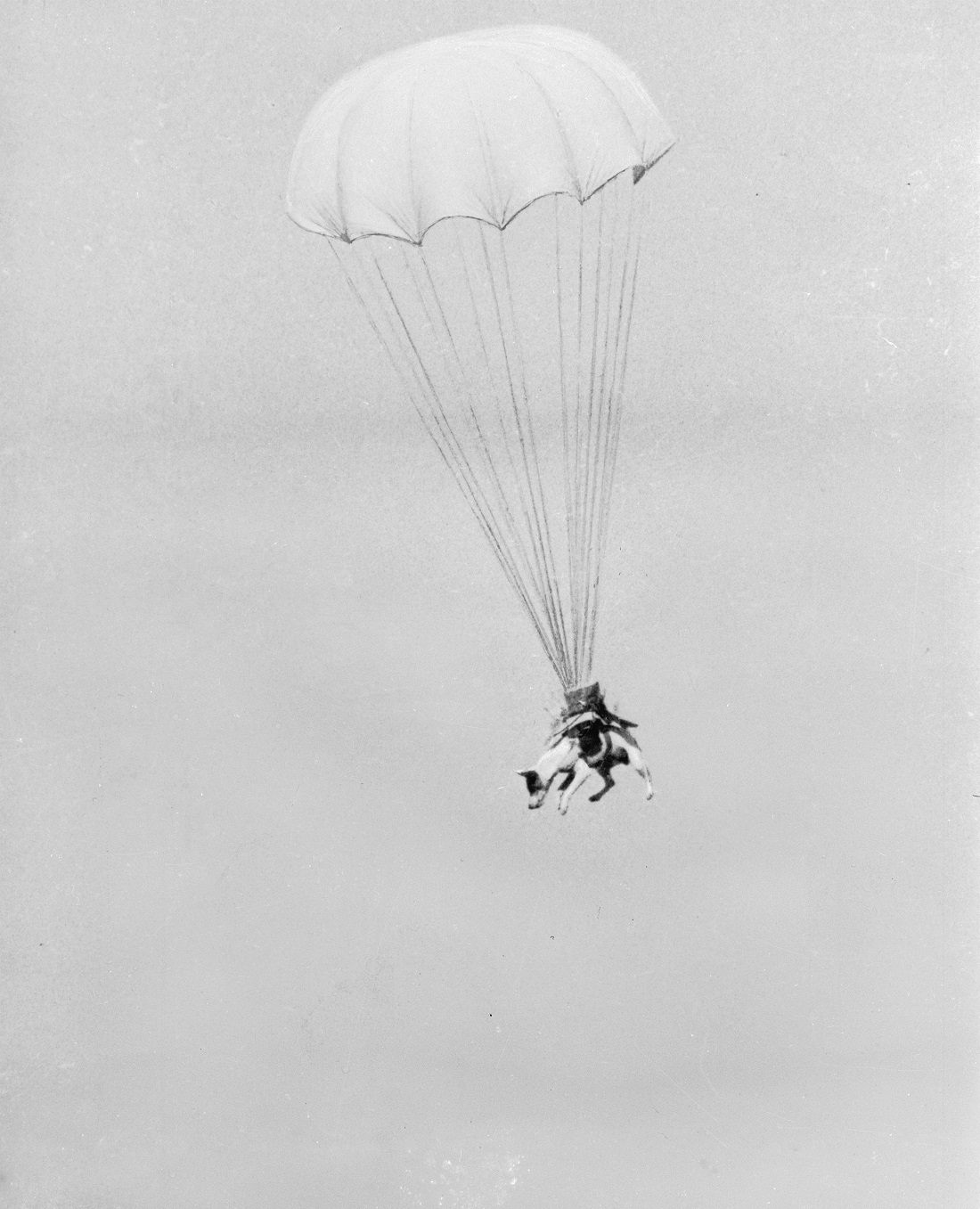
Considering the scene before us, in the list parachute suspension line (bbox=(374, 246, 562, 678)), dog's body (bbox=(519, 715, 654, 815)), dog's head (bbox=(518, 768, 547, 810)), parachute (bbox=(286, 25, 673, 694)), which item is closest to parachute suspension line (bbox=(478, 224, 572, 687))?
parachute (bbox=(286, 25, 673, 694))

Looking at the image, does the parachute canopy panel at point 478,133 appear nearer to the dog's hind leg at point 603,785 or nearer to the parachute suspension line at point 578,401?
the parachute suspension line at point 578,401

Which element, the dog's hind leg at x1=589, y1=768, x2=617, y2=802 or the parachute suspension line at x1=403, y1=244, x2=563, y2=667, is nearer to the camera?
the dog's hind leg at x1=589, y1=768, x2=617, y2=802

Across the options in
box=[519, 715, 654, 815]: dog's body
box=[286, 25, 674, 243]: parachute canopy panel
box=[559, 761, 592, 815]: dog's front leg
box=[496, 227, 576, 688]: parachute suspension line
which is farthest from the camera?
box=[496, 227, 576, 688]: parachute suspension line

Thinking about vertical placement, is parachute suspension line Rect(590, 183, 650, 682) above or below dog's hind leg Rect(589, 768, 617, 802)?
above

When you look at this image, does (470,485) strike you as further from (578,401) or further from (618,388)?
(618,388)

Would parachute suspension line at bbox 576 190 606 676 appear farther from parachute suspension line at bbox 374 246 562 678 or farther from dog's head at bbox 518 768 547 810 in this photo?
dog's head at bbox 518 768 547 810

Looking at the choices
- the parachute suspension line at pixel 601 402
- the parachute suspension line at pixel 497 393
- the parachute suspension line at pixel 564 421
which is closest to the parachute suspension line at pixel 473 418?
the parachute suspension line at pixel 497 393
